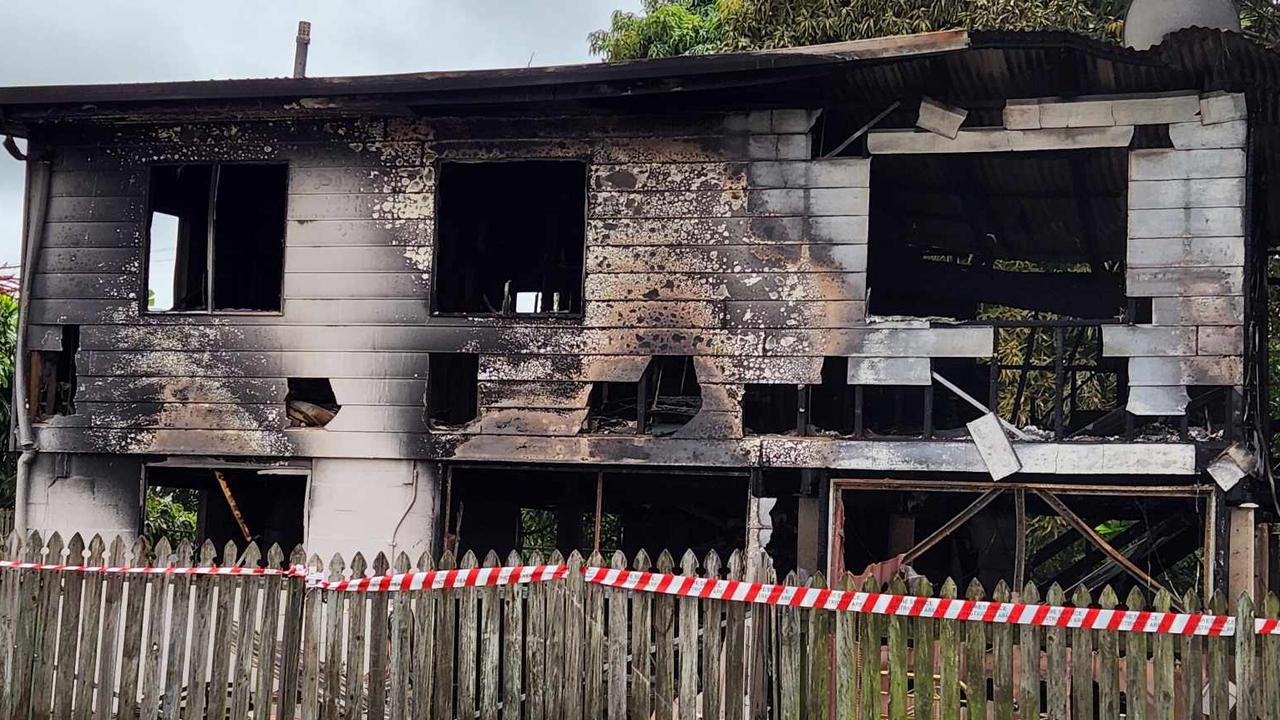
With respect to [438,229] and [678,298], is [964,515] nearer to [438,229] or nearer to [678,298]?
[678,298]

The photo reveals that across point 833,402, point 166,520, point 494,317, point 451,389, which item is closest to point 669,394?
point 833,402

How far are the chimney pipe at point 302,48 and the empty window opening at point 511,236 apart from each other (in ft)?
11.0

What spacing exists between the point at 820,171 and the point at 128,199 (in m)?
6.07

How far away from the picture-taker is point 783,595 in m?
8.24

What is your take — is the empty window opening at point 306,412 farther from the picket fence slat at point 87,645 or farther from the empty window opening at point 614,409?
the picket fence slat at point 87,645

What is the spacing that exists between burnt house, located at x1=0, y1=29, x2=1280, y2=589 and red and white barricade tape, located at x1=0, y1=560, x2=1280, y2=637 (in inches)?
95.4

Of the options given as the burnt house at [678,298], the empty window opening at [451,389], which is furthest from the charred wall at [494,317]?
the empty window opening at [451,389]

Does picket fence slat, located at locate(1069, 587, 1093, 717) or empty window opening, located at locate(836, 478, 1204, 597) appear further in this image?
empty window opening, located at locate(836, 478, 1204, 597)

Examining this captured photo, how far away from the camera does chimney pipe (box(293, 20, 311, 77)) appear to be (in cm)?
1680

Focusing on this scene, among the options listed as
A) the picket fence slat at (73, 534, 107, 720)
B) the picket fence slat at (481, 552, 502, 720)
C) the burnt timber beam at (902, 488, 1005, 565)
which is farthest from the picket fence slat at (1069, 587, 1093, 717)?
the picket fence slat at (73, 534, 107, 720)

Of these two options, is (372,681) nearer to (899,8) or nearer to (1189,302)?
(1189,302)

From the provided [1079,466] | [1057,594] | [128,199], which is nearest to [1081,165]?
[1079,466]

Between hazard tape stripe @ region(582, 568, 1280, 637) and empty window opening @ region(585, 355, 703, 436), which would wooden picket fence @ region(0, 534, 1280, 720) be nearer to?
hazard tape stripe @ region(582, 568, 1280, 637)

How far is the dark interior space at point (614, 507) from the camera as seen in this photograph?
14.7 m
